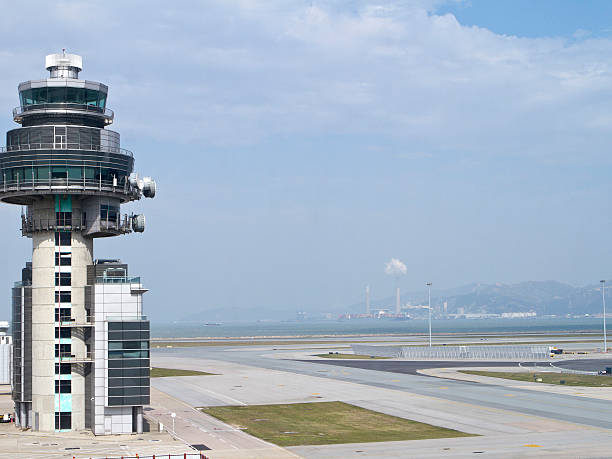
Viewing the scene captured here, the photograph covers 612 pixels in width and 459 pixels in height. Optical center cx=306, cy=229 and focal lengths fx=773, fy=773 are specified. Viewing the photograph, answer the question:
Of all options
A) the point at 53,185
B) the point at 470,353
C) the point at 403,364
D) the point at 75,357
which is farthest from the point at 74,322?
the point at 470,353

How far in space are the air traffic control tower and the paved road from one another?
4143cm

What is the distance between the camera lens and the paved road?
79625 mm

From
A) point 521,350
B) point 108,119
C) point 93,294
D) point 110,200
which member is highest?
point 108,119

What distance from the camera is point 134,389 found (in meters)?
67.9

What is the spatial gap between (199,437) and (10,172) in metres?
29.6

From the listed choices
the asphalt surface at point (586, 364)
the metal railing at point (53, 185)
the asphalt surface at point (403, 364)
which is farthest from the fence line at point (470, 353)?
the metal railing at point (53, 185)

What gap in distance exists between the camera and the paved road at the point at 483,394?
79625 mm

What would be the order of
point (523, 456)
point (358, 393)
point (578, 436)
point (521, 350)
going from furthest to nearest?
point (521, 350)
point (358, 393)
point (578, 436)
point (523, 456)

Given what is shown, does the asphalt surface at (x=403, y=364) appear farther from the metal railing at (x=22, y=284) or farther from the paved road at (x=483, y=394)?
the metal railing at (x=22, y=284)

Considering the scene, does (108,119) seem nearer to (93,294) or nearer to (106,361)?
(93,294)

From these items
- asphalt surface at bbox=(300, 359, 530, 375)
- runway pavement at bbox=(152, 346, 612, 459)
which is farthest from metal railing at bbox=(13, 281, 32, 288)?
asphalt surface at bbox=(300, 359, 530, 375)

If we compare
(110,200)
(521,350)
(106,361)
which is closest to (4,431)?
(106,361)

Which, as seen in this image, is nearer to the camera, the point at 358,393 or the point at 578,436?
the point at 578,436

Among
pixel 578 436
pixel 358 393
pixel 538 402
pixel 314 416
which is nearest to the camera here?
pixel 578 436
